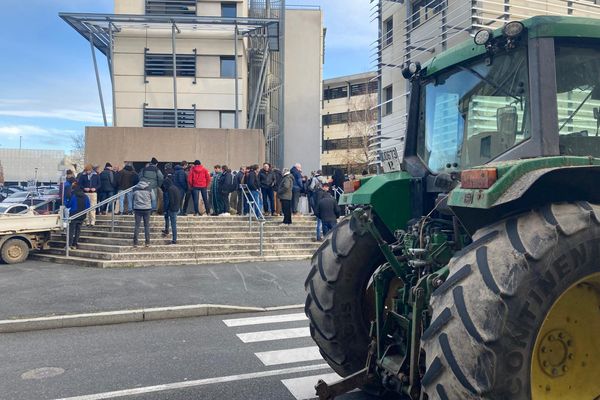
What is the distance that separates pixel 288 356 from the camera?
5816 mm

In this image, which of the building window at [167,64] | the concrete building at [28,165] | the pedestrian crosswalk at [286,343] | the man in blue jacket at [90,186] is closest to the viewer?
the pedestrian crosswalk at [286,343]

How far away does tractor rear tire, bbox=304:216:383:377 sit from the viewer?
4.04 meters

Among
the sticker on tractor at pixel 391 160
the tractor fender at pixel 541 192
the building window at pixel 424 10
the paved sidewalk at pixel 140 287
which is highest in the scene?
the building window at pixel 424 10

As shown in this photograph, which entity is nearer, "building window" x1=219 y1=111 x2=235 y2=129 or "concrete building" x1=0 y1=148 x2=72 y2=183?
"building window" x1=219 y1=111 x2=235 y2=129

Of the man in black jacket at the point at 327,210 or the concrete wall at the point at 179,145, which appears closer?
the man in black jacket at the point at 327,210

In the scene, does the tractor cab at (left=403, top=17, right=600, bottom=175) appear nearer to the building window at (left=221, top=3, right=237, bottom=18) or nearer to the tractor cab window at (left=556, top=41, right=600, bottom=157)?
the tractor cab window at (left=556, top=41, right=600, bottom=157)

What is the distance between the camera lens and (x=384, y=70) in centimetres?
2356

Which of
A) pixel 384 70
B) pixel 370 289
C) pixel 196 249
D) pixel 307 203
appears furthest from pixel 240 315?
pixel 384 70

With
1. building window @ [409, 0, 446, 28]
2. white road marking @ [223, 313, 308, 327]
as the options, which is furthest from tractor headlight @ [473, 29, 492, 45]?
building window @ [409, 0, 446, 28]

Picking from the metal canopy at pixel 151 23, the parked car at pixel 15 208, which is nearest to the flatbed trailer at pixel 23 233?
the parked car at pixel 15 208

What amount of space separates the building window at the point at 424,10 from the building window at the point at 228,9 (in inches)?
455

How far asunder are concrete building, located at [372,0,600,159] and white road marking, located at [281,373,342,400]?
3.63m

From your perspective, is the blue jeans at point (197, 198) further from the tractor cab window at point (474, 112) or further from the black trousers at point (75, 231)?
the tractor cab window at point (474, 112)

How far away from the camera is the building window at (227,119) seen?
27375mm
